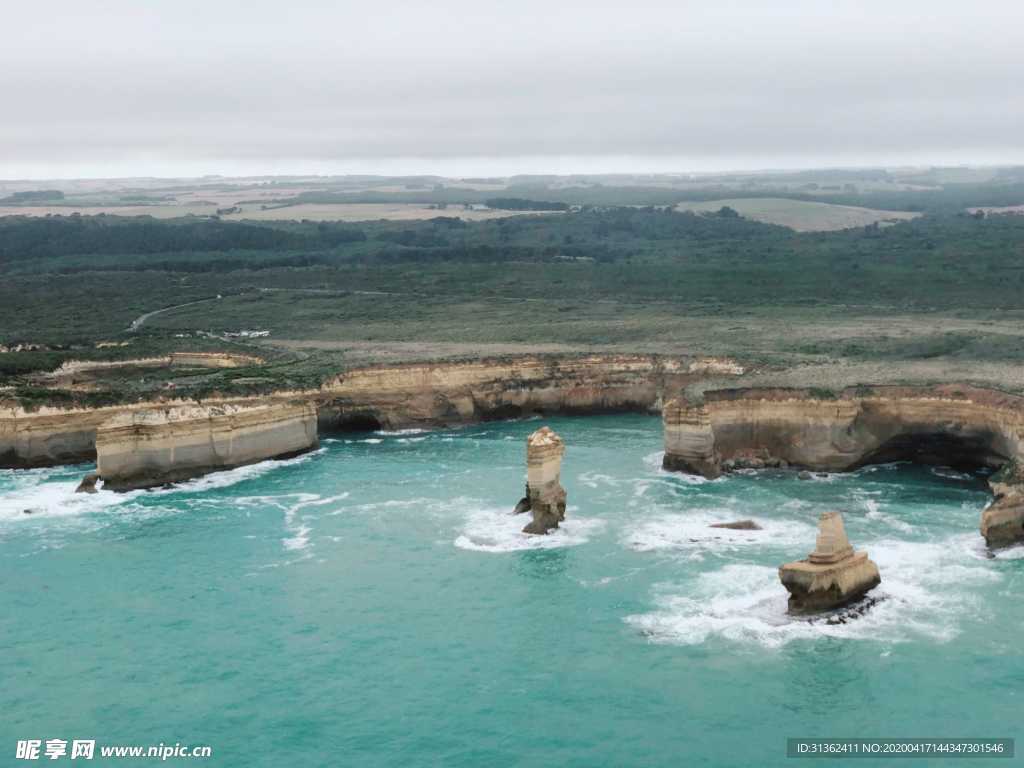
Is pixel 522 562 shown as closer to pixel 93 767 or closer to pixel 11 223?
pixel 93 767

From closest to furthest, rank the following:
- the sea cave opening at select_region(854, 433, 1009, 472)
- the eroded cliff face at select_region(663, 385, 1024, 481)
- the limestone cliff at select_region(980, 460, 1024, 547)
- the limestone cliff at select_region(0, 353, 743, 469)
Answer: the limestone cliff at select_region(980, 460, 1024, 547) → the sea cave opening at select_region(854, 433, 1009, 472) → the eroded cliff face at select_region(663, 385, 1024, 481) → the limestone cliff at select_region(0, 353, 743, 469)

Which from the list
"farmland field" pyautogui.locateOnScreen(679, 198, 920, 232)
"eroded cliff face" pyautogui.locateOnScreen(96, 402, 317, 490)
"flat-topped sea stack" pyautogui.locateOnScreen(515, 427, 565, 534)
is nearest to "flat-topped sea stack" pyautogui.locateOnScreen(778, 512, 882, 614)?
"flat-topped sea stack" pyautogui.locateOnScreen(515, 427, 565, 534)

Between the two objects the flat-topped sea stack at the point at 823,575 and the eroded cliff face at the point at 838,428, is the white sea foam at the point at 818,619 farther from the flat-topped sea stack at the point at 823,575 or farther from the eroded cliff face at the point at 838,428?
the eroded cliff face at the point at 838,428

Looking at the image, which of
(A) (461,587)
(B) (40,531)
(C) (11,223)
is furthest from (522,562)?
(C) (11,223)

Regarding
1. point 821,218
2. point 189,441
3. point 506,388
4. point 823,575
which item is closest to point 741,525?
point 823,575

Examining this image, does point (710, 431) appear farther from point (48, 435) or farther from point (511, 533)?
point (48, 435)

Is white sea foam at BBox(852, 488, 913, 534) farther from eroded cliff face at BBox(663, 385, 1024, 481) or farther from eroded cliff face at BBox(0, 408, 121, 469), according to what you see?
eroded cliff face at BBox(0, 408, 121, 469)

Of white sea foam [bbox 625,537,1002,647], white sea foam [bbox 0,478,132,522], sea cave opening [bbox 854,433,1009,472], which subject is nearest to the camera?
white sea foam [bbox 625,537,1002,647]
